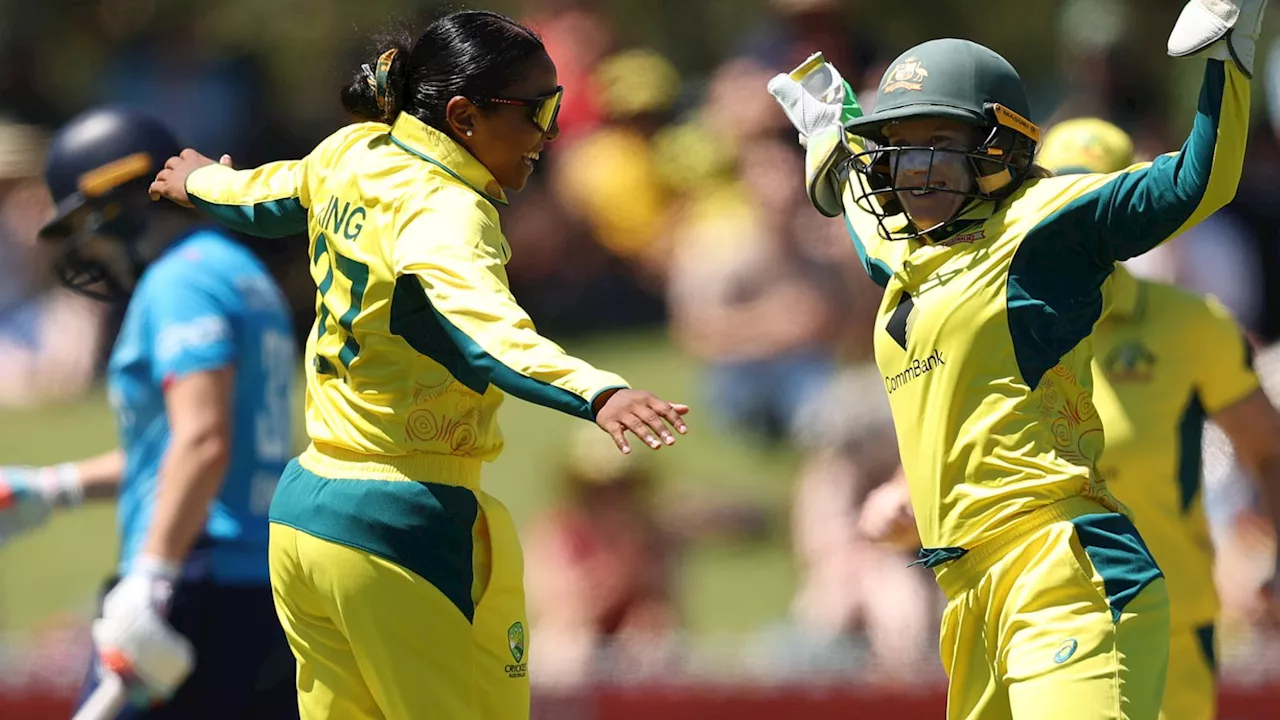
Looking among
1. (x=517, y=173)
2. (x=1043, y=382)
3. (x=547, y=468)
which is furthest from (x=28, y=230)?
(x=1043, y=382)

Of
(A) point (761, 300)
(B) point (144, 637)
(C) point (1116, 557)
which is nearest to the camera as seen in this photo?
(C) point (1116, 557)

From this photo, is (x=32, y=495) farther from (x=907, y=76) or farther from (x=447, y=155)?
(x=907, y=76)

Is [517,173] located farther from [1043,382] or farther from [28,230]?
[28,230]

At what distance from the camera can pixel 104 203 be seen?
600 centimetres

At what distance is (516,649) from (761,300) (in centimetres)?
547

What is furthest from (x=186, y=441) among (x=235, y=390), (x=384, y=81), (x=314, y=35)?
(x=314, y=35)

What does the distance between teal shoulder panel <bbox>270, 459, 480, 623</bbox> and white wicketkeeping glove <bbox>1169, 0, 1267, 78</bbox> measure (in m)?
1.75

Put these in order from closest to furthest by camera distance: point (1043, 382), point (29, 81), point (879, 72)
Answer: point (1043, 382) < point (879, 72) < point (29, 81)

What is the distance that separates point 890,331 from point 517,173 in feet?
2.93

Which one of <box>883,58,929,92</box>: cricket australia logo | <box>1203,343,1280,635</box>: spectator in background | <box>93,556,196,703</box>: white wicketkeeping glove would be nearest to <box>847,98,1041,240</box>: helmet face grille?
<box>883,58,929,92</box>: cricket australia logo

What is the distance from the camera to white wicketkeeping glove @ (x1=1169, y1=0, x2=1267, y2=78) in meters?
3.89

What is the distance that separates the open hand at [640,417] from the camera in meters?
3.70

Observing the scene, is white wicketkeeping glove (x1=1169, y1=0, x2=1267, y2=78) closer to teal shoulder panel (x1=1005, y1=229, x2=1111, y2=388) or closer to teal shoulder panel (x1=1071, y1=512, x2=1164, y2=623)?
teal shoulder panel (x1=1005, y1=229, x2=1111, y2=388)

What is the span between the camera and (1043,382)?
434 cm
